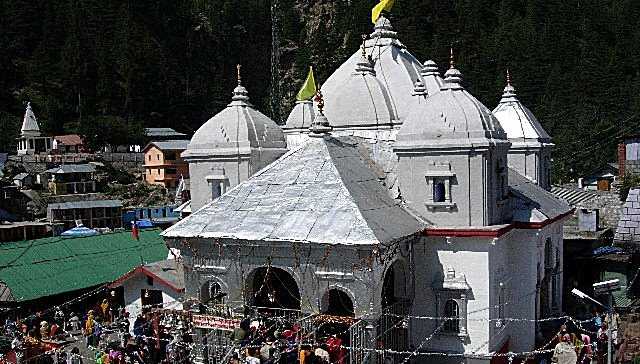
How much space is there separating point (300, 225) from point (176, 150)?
49.4 metres

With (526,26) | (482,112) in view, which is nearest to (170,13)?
(526,26)

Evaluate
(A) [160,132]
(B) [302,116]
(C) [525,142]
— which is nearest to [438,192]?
(C) [525,142]

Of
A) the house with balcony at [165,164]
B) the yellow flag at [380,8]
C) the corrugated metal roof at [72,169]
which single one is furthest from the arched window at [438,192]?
the house with balcony at [165,164]

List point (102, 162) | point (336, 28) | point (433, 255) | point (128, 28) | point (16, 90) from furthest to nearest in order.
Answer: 1. point (336, 28)
2. point (128, 28)
3. point (16, 90)
4. point (102, 162)
5. point (433, 255)

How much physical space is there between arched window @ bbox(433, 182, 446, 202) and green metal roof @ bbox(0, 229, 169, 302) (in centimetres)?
1323

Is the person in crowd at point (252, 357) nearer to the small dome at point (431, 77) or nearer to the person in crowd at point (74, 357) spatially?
the person in crowd at point (74, 357)

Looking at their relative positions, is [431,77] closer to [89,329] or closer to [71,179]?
[89,329]

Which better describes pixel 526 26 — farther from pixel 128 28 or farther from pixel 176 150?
pixel 128 28

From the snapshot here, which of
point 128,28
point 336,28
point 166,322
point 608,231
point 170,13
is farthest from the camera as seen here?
point 170,13

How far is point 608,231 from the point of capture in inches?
1193

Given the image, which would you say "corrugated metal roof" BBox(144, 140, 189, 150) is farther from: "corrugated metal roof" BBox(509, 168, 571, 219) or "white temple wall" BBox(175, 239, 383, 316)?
"white temple wall" BBox(175, 239, 383, 316)

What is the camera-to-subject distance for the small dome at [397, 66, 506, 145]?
1867cm

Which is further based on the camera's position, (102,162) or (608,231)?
(102,162)

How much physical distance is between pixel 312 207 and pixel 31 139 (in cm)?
5718
